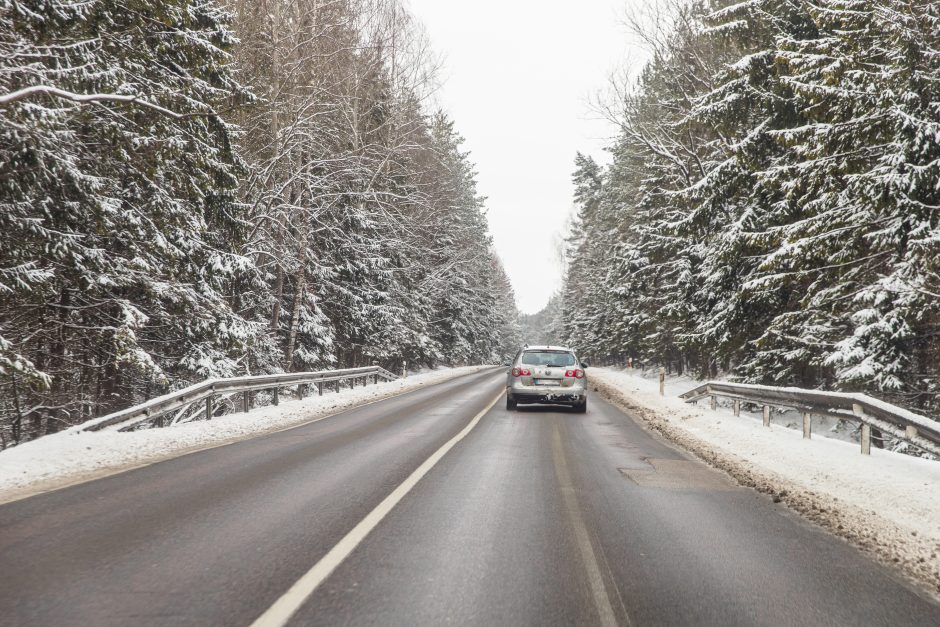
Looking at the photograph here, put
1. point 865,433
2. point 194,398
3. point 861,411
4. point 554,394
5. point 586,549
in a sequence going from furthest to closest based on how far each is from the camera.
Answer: point 554,394, point 194,398, point 861,411, point 865,433, point 586,549

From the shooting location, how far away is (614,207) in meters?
43.3

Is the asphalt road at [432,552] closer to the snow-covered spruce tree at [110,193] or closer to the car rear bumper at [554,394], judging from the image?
the snow-covered spruce tree at [110,193]

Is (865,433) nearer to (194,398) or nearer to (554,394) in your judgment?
(554,394)

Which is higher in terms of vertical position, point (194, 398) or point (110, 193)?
point (110, 193)

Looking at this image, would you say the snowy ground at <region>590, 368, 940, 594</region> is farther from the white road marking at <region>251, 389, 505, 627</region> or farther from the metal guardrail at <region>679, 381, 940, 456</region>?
the white road marking at <region>251, 389, 505, 627</region>

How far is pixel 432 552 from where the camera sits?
14.6 feet

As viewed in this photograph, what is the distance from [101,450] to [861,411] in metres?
10.4

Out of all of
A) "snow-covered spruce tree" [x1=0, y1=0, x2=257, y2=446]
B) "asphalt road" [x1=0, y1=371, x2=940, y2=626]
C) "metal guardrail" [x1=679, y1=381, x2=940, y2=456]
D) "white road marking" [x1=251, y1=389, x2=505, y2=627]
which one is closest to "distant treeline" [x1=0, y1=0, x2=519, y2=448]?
"snow-covered spruce tree" [x1=0, y1=0, x2=257, y2=446]

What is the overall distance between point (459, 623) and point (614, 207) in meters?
42.5

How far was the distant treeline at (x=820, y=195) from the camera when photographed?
10102 mm

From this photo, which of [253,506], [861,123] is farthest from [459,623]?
[861,123]

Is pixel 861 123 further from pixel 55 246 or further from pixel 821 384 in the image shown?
pixel 55 246

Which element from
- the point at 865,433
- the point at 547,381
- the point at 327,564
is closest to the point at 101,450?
the point at 327,564

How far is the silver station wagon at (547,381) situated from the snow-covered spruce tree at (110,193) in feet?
22.6
